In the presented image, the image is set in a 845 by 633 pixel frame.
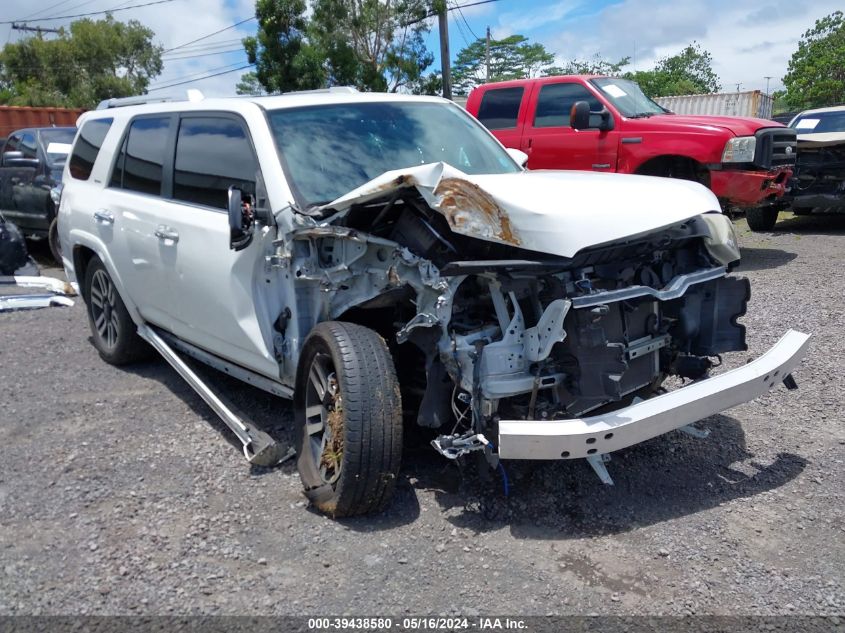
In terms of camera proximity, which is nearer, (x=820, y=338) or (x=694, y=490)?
(x=694, y=490)

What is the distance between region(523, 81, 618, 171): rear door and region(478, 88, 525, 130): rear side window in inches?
11.2

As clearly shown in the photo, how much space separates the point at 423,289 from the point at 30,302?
646cm

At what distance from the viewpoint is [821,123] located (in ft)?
39.4

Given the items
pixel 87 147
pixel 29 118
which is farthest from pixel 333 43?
pixel 87 147

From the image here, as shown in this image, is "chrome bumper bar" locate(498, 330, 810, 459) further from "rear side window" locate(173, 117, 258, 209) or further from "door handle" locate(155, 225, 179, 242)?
"door handle" locate(155, 225, 179, 242)

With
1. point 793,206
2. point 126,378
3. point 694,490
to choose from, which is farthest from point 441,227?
point 793,206

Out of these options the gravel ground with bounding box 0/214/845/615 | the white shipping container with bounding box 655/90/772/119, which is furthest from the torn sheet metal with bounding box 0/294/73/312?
the white shipping container with bounding box 655/90/772/119

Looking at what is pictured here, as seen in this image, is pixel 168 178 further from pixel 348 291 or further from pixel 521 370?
pixel 521 370

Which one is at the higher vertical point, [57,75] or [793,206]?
[57,75]

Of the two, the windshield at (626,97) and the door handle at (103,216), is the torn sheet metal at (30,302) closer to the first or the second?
the door handle at (103,216)

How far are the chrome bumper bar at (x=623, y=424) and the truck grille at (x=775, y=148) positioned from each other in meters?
5.70

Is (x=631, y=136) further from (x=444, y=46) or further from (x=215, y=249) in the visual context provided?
(x=444, y=46)

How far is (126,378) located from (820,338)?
526 centimetres

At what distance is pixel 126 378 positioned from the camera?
18.7 ft
